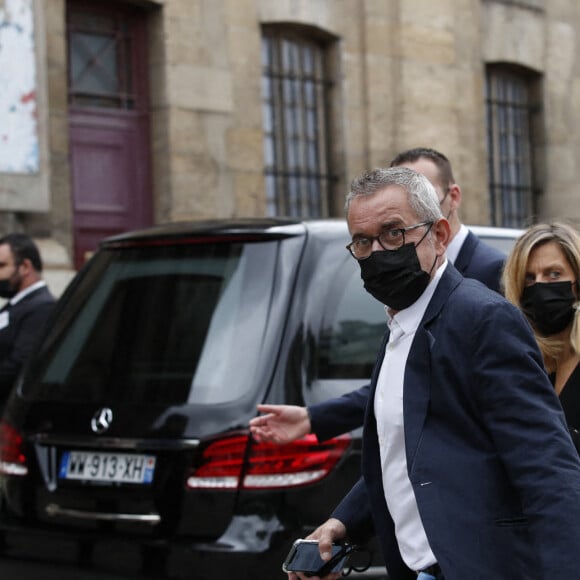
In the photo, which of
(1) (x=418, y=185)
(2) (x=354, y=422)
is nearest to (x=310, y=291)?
(2) (x=354, y=422)

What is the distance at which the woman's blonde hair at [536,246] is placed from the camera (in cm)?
390

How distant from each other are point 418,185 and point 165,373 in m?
2.21

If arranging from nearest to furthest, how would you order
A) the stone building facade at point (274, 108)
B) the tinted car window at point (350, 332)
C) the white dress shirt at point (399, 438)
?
the white dress shirt at point (399, 438) → the tinted car window at point (350, 332) → the stone building facade at point (274, 108)

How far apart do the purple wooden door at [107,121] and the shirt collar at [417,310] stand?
971cm

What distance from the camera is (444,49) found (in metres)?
15.7

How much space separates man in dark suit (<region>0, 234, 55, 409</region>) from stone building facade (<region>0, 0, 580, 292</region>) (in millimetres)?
3858

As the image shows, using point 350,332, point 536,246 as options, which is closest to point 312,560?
point 536,246

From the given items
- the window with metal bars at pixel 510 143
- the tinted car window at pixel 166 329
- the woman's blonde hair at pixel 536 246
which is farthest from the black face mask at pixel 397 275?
the window with metal bars at pixel 510 143

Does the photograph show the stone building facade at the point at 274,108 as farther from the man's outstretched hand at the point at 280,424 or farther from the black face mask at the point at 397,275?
the black face mask at the point at 397,275

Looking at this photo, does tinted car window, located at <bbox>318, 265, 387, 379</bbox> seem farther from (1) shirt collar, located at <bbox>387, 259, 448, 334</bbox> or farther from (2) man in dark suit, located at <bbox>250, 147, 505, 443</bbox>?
(1) shirt collar, located at <bbox>387, 259, 448, 334</bbox>

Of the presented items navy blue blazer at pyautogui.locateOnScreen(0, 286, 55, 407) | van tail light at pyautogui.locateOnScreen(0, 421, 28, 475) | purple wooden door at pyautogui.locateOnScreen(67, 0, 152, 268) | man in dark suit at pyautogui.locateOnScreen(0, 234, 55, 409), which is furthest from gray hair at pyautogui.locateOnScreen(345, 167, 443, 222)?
purple wooden door at pyautogui.locateOnScreen(67, 0, 152, 268)

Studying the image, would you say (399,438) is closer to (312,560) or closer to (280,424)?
(312,560)

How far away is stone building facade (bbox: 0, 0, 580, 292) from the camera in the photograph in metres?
12.0

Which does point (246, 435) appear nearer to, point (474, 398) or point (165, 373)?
point (165, 373)
